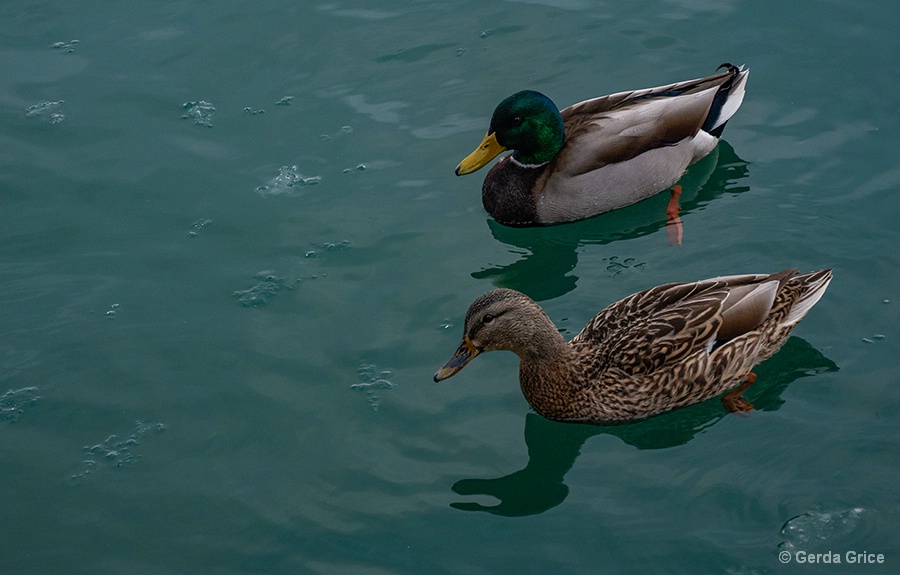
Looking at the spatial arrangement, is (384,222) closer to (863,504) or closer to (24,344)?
(24,344)

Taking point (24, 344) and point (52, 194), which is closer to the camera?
point (24, 344)

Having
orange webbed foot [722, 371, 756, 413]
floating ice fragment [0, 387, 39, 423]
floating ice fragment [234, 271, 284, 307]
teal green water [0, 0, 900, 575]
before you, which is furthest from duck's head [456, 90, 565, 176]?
floating ice fragment [0, 387, 39, 423]

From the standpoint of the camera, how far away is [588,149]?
26.0 ft

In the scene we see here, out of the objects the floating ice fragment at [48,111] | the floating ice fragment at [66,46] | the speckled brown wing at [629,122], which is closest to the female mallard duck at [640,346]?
the speckled brown wing at [629,122]

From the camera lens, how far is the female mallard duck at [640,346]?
599 centimetres

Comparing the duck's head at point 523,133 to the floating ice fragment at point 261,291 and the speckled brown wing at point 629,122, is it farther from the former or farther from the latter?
the floating ice fragment at point 261,291

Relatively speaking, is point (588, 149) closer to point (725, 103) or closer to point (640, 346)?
point (725, 103)

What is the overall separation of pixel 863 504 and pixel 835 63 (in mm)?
4771

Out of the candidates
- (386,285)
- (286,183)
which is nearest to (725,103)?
(386,285)

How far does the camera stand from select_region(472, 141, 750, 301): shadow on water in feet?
24.3

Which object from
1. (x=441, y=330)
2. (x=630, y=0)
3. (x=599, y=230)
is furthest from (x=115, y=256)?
(x=630, y=0)

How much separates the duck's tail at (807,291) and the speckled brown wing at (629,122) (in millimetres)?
1994

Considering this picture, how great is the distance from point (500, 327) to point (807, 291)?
6.38ft

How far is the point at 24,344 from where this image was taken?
699cm
